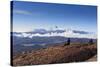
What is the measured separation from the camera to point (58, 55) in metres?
2.30

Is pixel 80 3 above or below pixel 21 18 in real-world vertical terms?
above

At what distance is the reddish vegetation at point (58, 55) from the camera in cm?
216

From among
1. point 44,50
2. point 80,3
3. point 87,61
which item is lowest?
point 87,61

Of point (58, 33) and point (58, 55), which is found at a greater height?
point (58, 33)

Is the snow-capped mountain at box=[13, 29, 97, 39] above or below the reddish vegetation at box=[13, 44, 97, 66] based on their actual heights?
above

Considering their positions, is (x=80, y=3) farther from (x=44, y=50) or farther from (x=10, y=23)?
(x=10, y=23)

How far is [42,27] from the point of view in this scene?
2.24 m

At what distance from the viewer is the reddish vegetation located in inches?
85.2

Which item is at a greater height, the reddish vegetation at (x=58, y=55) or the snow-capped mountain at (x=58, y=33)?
the snow-capped mountain at (x=58, y=33)

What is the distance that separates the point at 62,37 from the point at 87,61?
44 cm
